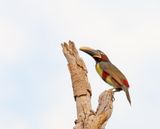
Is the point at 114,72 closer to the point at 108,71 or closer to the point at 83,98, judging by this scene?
the point at 108,71

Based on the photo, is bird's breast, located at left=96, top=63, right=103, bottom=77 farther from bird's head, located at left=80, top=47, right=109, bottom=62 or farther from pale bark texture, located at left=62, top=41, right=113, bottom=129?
pale bark texture, located at left=62, top=41, right=113, bottom=129

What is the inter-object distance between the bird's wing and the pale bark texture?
0.28 metres

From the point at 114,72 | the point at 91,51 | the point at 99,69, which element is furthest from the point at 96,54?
the point at 114,72

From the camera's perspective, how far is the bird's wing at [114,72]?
17.9ft

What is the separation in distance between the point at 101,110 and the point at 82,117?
0.25m

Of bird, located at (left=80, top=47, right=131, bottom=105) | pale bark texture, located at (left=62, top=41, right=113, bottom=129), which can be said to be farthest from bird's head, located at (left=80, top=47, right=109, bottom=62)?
pale bark texture, located at (left=62, top=41, right=113, bottom=129)

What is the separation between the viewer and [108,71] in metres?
5.52

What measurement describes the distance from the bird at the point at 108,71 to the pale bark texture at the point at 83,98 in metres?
0.26

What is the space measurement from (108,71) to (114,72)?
0.27 feet

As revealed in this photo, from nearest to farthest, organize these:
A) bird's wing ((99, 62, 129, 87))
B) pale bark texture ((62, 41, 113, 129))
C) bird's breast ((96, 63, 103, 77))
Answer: pale bark texture ((62, 41, 113, 129)) → bird's wing ((99, 62, 129, 87)) → bird's breast ((96, 63, 103, 77))

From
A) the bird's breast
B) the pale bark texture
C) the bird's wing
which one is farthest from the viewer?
the bird's breast

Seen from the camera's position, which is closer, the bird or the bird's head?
the bird

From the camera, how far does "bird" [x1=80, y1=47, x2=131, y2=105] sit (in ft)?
17.9

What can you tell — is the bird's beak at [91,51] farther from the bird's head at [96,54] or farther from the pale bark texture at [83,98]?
the pale bark texture at [83,98]
